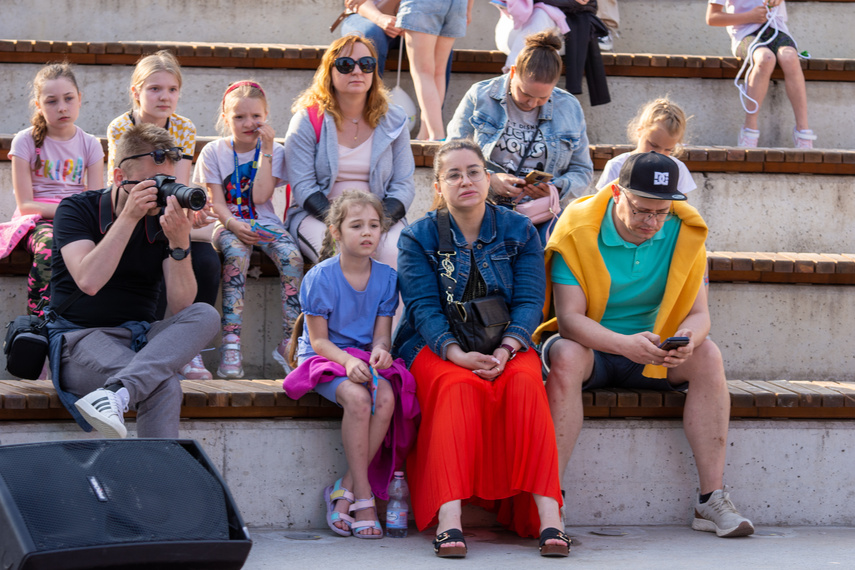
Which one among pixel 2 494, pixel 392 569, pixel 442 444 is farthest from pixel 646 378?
pixel 2 494

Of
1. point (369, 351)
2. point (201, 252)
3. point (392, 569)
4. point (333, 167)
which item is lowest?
point (392, 569)

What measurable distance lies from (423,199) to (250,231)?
0.97 m

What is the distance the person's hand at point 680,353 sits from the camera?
9.91ft

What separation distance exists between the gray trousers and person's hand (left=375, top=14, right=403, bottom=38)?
2323mm

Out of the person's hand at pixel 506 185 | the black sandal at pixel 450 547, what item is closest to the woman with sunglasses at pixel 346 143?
the person's hand at pixel 506 185

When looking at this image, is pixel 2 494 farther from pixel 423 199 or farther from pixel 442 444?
pixel 423 199

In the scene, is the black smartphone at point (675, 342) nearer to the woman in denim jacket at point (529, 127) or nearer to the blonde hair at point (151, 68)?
the woman in denim jacket at point (529, 127)

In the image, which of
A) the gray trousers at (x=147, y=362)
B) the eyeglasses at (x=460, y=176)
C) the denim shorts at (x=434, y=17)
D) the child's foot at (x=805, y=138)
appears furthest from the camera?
the child's foot at (x=805, y=138)

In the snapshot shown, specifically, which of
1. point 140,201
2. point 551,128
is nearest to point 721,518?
point 551,128

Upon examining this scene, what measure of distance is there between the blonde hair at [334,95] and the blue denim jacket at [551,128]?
1.07 ft

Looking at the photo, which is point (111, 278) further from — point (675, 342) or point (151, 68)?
point (675, 342)

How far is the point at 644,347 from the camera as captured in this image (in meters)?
3.04

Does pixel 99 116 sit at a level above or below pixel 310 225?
above

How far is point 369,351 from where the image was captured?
3193mm
